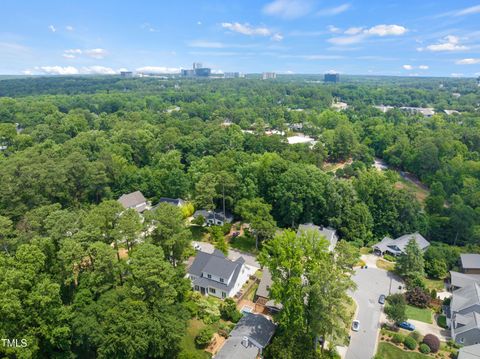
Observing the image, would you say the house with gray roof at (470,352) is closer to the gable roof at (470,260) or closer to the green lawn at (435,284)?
the green lawn at (435,284)

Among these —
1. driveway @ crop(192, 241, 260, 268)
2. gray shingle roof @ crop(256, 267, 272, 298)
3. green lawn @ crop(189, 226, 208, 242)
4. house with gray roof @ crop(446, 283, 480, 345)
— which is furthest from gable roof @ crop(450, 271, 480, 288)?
green lawn @ crop(189, 226, 208, 242)

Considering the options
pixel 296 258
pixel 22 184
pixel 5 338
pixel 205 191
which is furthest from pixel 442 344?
pixel 22 184

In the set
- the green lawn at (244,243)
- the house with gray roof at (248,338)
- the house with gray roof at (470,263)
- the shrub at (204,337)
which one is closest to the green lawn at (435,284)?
the house with gray roof at (470,263)

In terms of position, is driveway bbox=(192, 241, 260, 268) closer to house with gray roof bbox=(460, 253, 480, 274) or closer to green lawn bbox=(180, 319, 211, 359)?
green lawn bbox=(180, 319, 211, 359)

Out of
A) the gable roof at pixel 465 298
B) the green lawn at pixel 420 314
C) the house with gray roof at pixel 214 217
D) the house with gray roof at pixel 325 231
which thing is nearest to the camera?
the gable roof at pixel 465 298

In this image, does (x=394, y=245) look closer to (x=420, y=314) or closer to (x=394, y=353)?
(x=420, y=314)

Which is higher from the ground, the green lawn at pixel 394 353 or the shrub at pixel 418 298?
the shrub at pixel 418 298

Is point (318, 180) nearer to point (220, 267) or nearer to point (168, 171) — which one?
point (220, 267)
